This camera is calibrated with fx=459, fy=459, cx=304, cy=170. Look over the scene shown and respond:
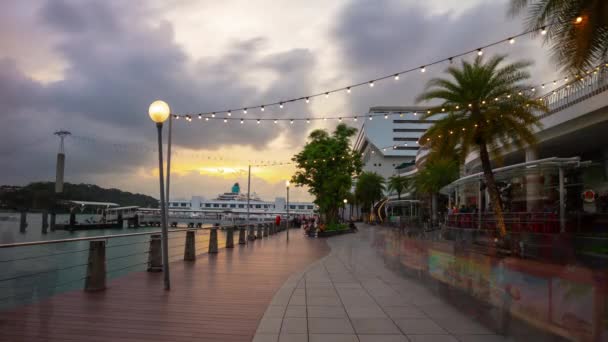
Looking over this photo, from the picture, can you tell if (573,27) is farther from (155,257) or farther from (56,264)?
(56,264)

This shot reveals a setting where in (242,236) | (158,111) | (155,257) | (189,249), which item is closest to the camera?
(158,111)

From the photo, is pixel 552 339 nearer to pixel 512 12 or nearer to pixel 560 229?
pixel 512 12

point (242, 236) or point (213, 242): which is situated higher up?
→ point (213, 242)

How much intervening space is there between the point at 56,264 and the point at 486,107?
24337mm

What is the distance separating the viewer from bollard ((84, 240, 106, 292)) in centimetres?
814

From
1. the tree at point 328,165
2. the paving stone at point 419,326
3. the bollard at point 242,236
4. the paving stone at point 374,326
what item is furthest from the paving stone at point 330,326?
the tree at point 328,165

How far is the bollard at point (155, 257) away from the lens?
10969 mm

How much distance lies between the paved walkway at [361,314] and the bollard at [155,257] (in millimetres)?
3260

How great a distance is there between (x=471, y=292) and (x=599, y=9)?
5996 mm

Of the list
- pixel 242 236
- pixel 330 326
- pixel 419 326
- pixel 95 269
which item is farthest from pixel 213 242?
pixel 419 326

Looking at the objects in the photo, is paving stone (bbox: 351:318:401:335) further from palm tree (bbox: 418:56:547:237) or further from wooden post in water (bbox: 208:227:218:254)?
palm tree (bbox: 418:56:547:237)

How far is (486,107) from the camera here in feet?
62.4

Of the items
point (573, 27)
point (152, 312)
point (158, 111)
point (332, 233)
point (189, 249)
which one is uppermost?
point (573, 27)

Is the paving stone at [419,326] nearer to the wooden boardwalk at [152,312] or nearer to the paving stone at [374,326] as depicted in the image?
the paving stone at [374,326]
